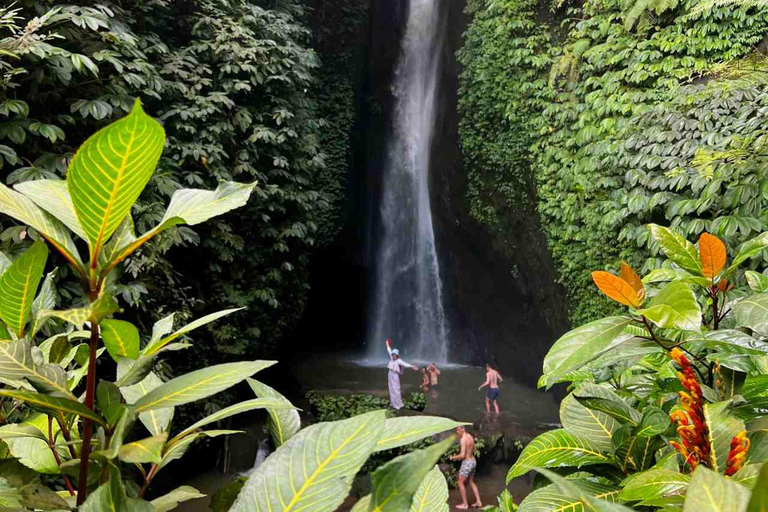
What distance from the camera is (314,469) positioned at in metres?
0.44

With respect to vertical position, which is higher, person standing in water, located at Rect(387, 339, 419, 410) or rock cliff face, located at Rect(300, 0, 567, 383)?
rock cliff face, located at Rect(300, 0, 567, 383)

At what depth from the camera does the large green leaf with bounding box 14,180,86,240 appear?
553 mm

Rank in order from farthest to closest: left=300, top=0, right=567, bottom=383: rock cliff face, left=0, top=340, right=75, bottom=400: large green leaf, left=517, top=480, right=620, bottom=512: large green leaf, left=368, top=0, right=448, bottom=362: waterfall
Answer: left=368, top=0, right=448, bottom=362: waterfall
left=300, top=0, right=567, bottom=383: rock cliff face
left=517, top=480, right=620, bottom=512: large green leaf
left=0, top=340, right=75, bottom=400: large green leaf

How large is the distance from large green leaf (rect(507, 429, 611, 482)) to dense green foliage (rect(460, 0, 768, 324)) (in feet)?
11.7

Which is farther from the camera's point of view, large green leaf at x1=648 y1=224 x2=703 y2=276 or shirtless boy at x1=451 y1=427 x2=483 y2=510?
shirtless boy at x1=451 y1=427 x2=483 y2=510

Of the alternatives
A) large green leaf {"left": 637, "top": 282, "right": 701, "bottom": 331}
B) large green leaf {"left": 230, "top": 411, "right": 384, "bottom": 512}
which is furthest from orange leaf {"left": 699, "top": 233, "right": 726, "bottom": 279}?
large green leaf {"left": 230, "top": 411, "right": 384, "bottom": 512}

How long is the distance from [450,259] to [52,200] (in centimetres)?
1035

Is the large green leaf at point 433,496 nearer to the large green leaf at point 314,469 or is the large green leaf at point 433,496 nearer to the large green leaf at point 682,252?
the large green leaf at point 314,469

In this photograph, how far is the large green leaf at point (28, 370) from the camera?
528 mm

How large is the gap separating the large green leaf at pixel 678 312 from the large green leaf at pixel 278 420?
1.75ft

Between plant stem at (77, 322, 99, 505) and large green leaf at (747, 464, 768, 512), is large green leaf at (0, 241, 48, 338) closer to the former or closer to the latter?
plant stem at (77, 322, 99, 505)

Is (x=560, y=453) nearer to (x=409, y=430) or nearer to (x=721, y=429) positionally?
(x=721, y=429)

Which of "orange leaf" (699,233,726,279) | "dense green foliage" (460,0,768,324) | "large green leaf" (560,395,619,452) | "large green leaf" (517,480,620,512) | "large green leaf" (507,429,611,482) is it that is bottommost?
"large green leaf" (517,480,620,512)

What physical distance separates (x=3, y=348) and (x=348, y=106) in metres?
11.1
